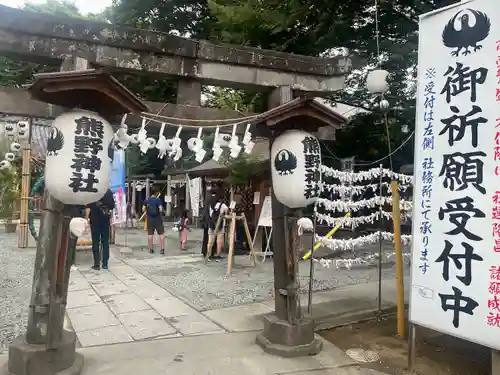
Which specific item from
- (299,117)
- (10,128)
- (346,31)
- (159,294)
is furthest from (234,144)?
(346,31)

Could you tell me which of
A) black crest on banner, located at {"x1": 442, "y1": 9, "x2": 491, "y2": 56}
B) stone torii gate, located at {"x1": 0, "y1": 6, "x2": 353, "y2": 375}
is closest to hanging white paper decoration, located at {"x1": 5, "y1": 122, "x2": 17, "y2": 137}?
stone torii gate, located at {"x1": 0, "y1": 6, "x2": 353, "y2": 375}

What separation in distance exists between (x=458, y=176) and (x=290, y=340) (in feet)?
8.66

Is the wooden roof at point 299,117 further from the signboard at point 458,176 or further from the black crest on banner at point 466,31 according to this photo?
the black crest on banner at point 466,31

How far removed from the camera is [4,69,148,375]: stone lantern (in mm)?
3996

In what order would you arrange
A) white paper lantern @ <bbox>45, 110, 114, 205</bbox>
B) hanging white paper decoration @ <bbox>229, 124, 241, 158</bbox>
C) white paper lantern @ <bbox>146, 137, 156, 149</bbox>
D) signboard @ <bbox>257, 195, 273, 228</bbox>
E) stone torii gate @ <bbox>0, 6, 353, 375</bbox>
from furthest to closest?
signboard @ <bbox>257, 195, 273, 228</bbox>
hanging white paper decoration @ <bbox>229, 124, 241, 158</bbox>
white paper lantern @ <bbox>146, 137, 156, 149</bbox>
stone torii gate @ <bbox>0, 6, 353, 375</bbox>
white paper lantern @ <bbox>45, 110, 114, 205</bbox>

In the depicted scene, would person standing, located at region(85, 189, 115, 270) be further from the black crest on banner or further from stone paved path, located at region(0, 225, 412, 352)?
the black crest on banner

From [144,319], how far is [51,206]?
2.54 meters

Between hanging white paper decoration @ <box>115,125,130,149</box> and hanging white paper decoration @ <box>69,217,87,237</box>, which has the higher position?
hanging white paper decoration @ <box>115,125,130,149</box>

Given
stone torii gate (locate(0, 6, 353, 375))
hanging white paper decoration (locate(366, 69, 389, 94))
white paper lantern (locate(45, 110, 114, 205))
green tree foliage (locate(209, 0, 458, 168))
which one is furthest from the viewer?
green tree foliage (locate(209, 0, 458, 168))

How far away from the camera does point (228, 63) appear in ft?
19.7

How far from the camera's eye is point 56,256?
13.9 ft

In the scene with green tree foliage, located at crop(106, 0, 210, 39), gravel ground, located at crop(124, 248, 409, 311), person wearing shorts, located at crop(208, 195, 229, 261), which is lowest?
gravel ground, located at crop(124, 248, 409, 311)

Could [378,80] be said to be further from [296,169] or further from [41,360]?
[41,360]

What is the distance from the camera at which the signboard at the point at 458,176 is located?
3.99 m
